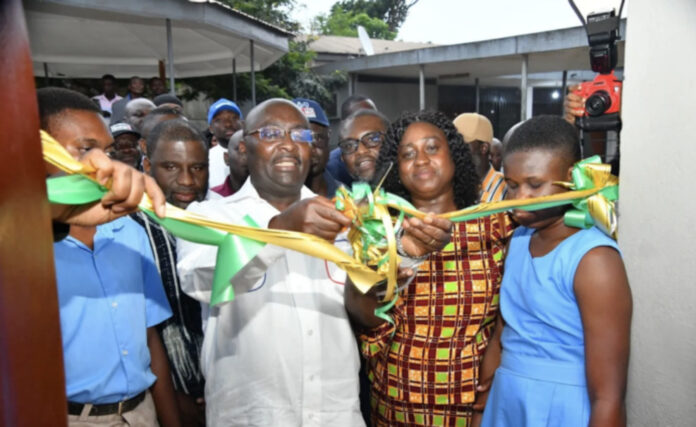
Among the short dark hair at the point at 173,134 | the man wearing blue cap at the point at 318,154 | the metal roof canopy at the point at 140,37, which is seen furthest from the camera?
the metal roof canopy at the point at 140,37

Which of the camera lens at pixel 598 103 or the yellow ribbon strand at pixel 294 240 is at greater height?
the camera lens at pixel 598 103

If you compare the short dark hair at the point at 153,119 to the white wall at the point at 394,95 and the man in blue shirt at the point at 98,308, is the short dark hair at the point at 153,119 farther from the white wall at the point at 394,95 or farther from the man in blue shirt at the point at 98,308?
the white wall at the point at 394,95

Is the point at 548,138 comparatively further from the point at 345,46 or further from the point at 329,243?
the point at 345,46

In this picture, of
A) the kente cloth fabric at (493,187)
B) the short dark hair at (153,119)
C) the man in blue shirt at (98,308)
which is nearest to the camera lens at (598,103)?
the kente cloth fabric at (493,187)

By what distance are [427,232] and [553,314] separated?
689 mm

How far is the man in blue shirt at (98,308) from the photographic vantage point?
6.50 feet

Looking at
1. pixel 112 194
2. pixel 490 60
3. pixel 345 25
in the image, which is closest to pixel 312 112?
pixel 112 194

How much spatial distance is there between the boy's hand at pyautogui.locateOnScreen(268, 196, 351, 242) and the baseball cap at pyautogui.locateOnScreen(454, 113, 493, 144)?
3.32 meters

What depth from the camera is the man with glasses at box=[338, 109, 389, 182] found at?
395 cm

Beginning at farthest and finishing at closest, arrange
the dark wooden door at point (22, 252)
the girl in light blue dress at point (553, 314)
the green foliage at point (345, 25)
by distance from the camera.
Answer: the green foliage at point (345, 25) < the girl in light blue dress at point (553, 314) < the dark wooden door at point (22, 252)

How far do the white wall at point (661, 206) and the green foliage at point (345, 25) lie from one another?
51455 mm

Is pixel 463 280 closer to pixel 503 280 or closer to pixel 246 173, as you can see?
pixel 503 280

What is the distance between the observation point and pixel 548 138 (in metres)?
2.24

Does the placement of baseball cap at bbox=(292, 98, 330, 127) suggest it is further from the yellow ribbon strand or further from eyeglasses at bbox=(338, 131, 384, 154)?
the yellow ribbon strand
